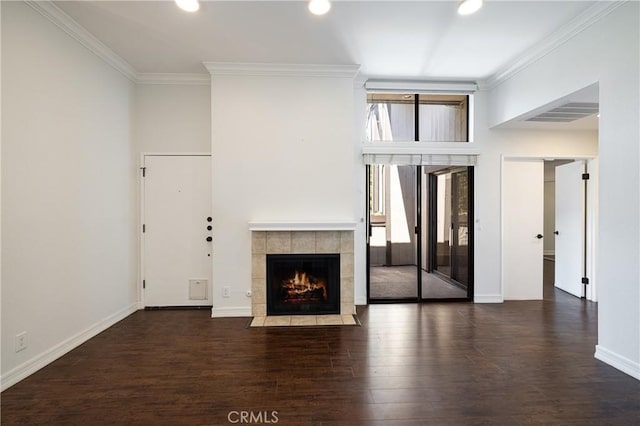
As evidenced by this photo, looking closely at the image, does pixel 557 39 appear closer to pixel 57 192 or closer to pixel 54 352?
pixel 57 192

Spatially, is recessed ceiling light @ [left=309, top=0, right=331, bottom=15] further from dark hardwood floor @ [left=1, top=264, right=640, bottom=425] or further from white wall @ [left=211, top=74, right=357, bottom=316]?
dark hardwood floor @ [left=1, top=264, right=640, bottom=425]

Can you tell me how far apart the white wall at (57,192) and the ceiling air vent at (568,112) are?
16.4 ft

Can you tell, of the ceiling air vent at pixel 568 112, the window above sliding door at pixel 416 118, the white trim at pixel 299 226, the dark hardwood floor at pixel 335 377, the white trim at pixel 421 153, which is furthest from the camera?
the window above sliding door at pixel 416 118

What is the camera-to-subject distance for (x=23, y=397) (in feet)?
7.14

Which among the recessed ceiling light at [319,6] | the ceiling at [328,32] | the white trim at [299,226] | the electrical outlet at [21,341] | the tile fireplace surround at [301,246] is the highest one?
the ceiling at [328,32]

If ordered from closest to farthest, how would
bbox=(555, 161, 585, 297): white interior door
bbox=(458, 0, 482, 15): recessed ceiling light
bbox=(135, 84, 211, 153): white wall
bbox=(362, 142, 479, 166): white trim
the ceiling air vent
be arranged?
bbox=(458, 0, 482, 15): recessed ceiling light
the ceiling air vent
bbox=(135, 84, 211, 153): white wall
bbox=(362, 142, 479, 166): white trim
bbox=(555, 161, 585, 297): white interior door

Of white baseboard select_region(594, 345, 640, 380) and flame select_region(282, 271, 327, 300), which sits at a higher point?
flame select_region(282, 271, 327, 300)

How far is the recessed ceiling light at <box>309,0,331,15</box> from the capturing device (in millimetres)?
2560

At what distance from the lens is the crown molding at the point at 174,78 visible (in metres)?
3.98

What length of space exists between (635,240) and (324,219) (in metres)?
2.76

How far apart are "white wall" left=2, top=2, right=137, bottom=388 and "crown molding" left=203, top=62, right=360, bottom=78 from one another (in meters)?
1.22

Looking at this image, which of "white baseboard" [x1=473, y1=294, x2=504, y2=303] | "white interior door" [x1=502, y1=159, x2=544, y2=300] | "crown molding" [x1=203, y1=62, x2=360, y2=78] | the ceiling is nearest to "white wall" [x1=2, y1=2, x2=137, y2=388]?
the ceiling

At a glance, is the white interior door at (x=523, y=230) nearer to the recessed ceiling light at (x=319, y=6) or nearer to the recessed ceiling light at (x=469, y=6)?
the recessed ceiling light at (x=469, y=6)

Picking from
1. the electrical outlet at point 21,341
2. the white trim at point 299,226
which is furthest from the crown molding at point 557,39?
the electrical outlet at point 21,341
